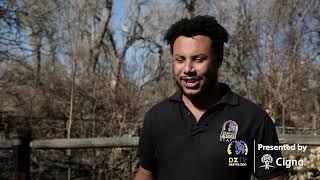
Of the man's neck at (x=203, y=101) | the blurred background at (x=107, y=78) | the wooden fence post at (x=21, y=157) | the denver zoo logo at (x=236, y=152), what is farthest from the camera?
the blurred background at (x=107, y=78)

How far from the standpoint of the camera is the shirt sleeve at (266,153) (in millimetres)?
1703

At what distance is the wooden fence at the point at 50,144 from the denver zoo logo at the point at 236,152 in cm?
303

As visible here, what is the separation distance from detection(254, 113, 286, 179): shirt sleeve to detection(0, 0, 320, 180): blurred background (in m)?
3.88

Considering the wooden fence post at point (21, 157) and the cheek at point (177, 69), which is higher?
the cheek at point (177, 69)

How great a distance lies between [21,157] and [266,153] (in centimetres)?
327

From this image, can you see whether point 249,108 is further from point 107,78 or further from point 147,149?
point 107,78

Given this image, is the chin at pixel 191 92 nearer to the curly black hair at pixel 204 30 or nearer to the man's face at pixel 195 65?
the man's face at pixel 195 65

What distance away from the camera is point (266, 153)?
5.61 feet

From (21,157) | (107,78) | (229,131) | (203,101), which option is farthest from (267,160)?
(107,78)

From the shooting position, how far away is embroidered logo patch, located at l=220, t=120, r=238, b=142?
5.52 ft

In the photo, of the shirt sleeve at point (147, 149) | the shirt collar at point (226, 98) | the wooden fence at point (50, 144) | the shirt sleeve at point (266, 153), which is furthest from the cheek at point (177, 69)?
the wooden fence at point (50, 144)

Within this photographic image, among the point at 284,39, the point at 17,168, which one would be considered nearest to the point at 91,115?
the point at 17,168

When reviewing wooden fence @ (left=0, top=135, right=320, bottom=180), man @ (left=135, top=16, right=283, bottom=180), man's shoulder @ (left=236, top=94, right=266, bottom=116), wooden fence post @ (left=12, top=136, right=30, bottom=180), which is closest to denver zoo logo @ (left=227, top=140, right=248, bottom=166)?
man @ (left=135, top=16, right=283, bottom=180)

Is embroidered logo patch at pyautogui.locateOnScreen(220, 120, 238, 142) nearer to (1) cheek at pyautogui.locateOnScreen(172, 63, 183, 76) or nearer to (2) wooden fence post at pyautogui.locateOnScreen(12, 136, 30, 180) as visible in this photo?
(1) cheek at pyautogui.locateOnScreen(172, 63, 183, 76)
